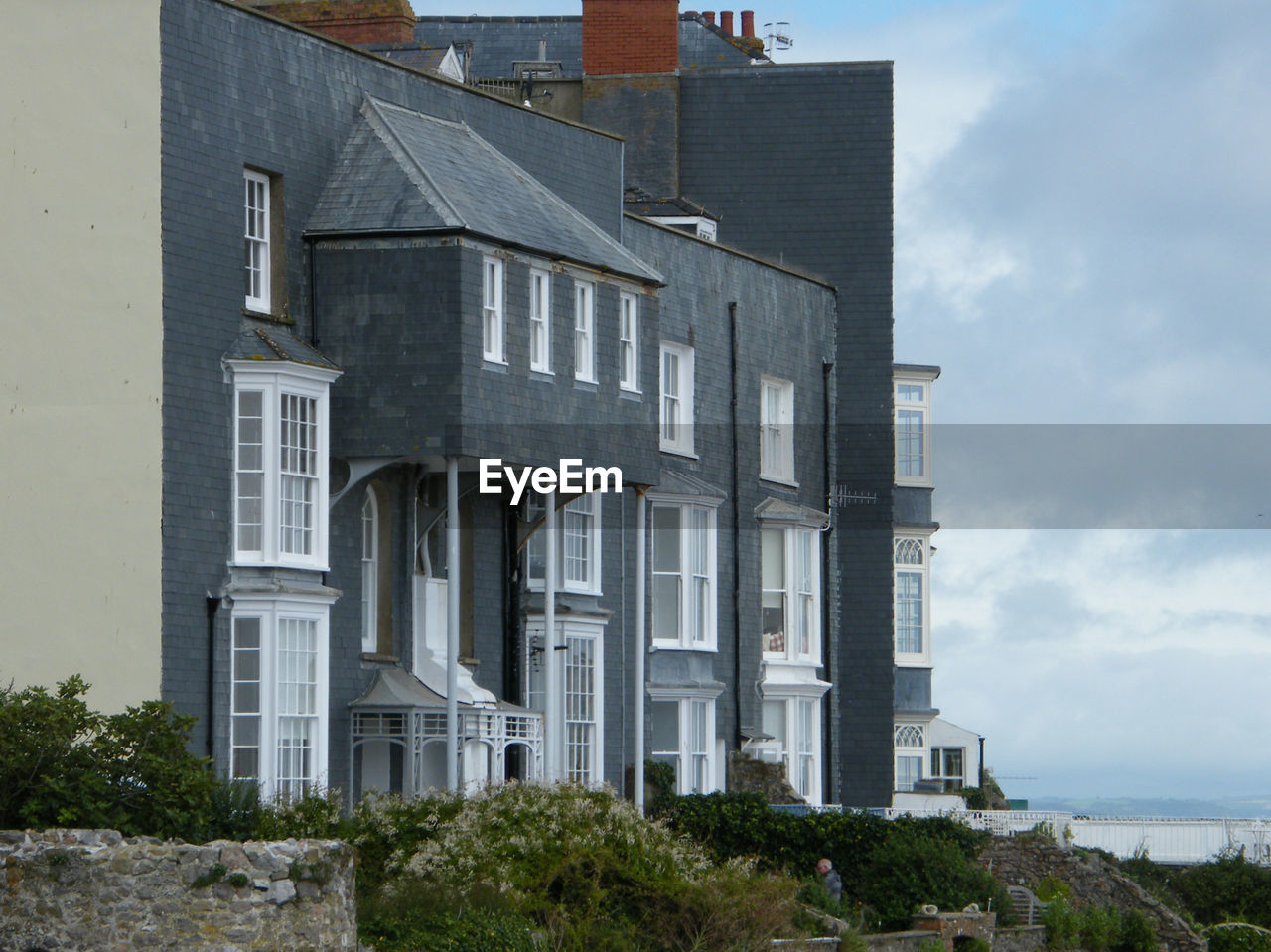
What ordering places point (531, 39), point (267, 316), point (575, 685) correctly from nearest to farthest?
1. point (267, 316)
2. point (575, 685)
3. point (531, 39)

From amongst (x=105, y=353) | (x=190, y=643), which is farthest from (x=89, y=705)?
(x=105, y=353)

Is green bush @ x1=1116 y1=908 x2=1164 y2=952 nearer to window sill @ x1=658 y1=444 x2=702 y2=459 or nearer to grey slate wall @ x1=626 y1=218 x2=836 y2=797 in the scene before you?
grey slate wall @ x1=626 y1=218 x2=836 y2=797

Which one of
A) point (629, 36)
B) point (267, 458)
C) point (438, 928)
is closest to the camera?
point (438, 928)

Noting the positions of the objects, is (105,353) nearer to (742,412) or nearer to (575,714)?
(575,714)

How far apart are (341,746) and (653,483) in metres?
7.29

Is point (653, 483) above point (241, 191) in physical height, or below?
below

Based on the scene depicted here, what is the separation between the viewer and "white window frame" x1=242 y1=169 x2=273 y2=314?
29.4 meters

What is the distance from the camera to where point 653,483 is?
35.0 m

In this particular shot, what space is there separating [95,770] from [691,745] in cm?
1829

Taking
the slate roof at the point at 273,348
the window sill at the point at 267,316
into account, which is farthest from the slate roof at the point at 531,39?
the slate roof at the point at 273,348

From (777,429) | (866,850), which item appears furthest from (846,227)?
(866,850)

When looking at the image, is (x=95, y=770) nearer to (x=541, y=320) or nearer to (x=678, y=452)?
(x=541, y=320)

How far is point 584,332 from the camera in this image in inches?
1309

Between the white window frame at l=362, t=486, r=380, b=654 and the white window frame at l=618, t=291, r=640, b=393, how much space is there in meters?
4.72
